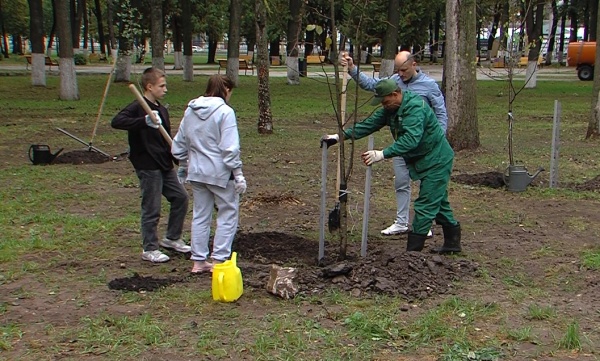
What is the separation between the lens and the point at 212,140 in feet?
17.4

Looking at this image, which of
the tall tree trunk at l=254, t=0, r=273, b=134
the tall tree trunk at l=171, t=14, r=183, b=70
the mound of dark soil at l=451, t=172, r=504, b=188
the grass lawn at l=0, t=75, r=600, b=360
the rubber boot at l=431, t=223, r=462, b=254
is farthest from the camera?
the tall tree trunk at l=171, t=14, r=183, b=70

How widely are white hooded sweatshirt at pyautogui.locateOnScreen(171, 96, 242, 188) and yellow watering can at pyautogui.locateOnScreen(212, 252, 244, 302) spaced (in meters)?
0.80

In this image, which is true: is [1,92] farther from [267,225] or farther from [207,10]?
[207,10]

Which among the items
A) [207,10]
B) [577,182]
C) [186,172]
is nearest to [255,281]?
[186,172]

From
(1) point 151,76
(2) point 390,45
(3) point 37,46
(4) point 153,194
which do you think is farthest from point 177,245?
(2) point 390,45

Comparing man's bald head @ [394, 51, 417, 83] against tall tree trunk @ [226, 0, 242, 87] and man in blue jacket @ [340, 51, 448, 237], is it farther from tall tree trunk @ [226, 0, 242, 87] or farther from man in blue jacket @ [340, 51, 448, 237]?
tall tree trunk @ [226, 0, 242, 87]

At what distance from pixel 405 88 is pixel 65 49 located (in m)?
15.0

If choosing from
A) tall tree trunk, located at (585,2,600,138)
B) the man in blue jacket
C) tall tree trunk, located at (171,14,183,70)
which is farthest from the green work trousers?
tall tree trunk, located at (171,14,183,70)

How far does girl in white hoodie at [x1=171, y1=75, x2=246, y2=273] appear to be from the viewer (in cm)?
524

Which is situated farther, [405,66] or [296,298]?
[405,66]

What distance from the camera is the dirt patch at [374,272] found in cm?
499

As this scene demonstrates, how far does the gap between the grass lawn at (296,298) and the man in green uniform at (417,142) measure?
1.76 ft

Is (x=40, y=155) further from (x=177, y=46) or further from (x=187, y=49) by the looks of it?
(x=177, y=46)

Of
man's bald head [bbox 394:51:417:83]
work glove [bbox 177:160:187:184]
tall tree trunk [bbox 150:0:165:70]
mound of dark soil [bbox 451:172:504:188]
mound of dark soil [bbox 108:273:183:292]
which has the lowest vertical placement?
mound of dark soil [bbox 108:273:183:292]
